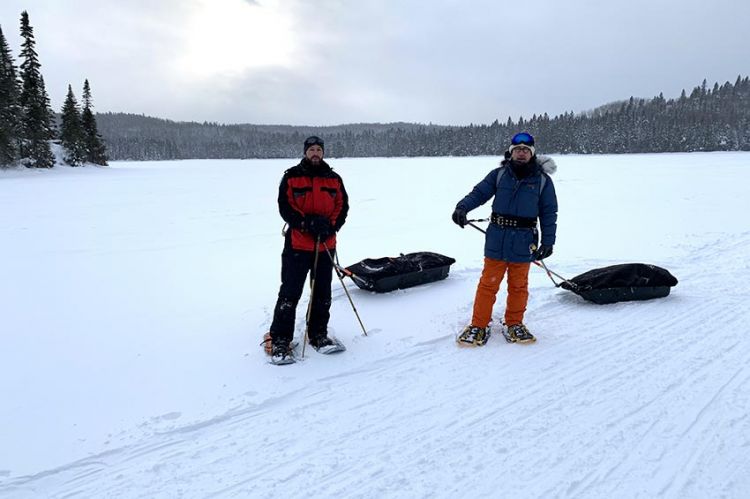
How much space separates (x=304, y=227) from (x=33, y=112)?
40.1 metres

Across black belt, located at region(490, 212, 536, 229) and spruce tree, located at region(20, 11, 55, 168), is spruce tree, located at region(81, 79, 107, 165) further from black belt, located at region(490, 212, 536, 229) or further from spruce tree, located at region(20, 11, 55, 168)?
black belt, located at region(490, 212, 536, 229)

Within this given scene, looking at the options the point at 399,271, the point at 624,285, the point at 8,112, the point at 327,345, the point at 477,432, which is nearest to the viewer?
the point at 477,432

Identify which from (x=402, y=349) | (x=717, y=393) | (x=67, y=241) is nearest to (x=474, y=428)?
(x=402, y=349)

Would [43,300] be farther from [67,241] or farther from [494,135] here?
[494,135]

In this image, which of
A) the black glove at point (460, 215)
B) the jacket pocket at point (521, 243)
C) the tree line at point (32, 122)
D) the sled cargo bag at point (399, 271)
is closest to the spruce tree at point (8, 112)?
the tree line at point (32, 122)

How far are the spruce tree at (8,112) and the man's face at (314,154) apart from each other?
34.8 meters

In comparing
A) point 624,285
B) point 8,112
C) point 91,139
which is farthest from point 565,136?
point 624,285

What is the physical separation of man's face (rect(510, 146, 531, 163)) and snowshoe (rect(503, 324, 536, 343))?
1538 mm

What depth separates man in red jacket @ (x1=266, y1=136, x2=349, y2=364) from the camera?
379 centimetres

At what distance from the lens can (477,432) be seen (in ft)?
9.25

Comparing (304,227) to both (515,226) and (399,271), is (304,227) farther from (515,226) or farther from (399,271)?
(399,271)

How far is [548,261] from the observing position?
283 inches

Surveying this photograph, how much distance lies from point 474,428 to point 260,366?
1.82 metres

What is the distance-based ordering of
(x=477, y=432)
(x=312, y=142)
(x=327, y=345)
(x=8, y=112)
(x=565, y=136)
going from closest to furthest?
(x=477, y=432)
(x=312, y=142)
(x=327, y=345)
(x=8, y=112)
(x=565, y=136)
